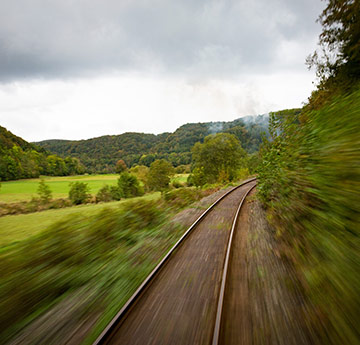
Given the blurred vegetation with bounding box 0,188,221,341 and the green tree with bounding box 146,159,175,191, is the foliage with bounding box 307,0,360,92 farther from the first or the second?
the green tree with bounding box 146,159,175,191

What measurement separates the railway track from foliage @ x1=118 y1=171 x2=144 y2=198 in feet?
129

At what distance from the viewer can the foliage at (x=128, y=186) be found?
142ft

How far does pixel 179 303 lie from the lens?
11.0 ft

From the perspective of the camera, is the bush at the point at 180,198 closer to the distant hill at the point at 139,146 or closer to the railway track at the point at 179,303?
the railway track at the point at 179,303

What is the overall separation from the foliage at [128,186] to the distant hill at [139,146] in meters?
31.1

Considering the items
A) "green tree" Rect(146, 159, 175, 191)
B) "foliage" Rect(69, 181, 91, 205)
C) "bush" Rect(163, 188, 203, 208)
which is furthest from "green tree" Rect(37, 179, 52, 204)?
"green tree" Rect(146, 159, 175, 191)

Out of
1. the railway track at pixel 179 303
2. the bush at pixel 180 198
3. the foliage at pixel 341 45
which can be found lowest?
the bush at pixel 180 198

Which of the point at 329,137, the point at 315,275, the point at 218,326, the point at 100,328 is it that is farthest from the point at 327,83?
the point at 100,328

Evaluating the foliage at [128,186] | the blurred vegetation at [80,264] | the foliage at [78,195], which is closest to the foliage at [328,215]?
the blurred vegetation at [80,264]

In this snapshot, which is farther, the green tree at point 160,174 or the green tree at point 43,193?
the green tree at point 160,174

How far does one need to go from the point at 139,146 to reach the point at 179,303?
121128 millimetres

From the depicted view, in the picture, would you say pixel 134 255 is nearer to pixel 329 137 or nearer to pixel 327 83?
pixel 329 137

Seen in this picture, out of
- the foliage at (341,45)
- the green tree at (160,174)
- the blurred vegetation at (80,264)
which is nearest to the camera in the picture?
the blurred vegetation at (80,264)

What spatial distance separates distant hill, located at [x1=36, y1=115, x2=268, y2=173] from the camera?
86125 mm
